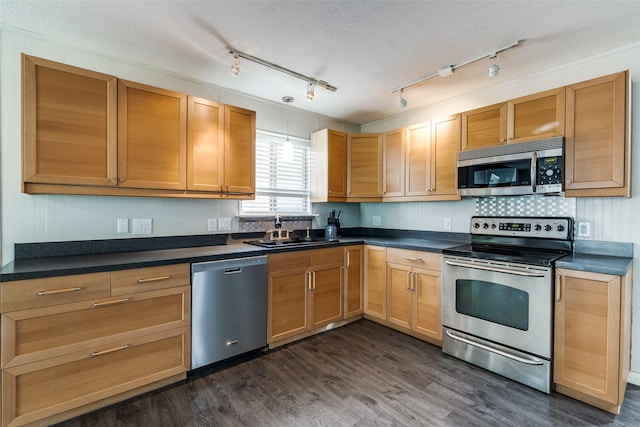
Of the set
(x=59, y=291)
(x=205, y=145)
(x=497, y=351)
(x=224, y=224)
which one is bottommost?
(x=497, y=351)

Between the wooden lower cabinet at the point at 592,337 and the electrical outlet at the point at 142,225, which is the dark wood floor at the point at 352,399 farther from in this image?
the electrical outlet at the point at 142,225

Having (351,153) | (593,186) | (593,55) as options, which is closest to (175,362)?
(351,153)

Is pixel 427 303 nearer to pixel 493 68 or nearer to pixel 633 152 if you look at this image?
pixel 633 152

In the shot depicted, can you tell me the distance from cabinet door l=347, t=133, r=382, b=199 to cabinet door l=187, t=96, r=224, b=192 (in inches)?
66.4

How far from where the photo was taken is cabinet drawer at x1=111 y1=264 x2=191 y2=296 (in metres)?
1.95

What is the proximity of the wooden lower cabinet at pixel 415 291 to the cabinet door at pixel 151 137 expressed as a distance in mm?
2229

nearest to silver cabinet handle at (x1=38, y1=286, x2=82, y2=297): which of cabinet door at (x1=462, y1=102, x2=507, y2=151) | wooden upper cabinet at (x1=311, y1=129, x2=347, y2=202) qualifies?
wooden upper cabinet at (x1=311, y1=129, x2=347, y2=202)

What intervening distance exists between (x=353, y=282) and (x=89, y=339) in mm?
2404

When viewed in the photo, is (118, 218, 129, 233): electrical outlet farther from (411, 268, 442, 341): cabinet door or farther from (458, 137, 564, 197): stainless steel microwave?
(458, 137, 564, 197): stainless steel microwave

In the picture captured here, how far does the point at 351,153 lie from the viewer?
12.4 feet

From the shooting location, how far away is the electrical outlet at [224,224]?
303cm

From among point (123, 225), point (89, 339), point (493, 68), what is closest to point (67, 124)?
point (123, 225)

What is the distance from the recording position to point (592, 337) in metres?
1.95

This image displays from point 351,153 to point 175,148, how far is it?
2100 millimetres
